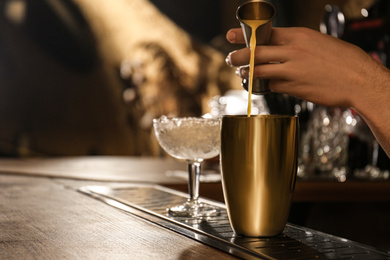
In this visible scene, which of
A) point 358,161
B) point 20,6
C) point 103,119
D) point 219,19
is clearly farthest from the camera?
point 219,19

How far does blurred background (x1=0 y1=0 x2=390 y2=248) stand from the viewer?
461 cm

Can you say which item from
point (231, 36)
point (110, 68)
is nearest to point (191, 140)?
point (231, 36)

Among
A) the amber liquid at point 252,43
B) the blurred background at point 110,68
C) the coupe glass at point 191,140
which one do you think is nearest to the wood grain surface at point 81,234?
the coupe glass at point 191,140

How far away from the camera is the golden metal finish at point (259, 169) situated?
676 mm

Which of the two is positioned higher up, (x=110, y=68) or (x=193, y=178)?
(x=110, y=68)

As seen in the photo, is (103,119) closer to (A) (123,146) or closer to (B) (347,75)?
(A) (123,146)

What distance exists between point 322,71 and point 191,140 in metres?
0.24

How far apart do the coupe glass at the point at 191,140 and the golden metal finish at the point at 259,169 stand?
0.20m

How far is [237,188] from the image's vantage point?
0.69m

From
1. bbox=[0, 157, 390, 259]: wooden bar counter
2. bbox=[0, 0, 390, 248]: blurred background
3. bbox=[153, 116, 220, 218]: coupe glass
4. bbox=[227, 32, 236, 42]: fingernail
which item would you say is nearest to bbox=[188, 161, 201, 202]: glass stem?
bbox=[153, 116, 220, 218]: coupe glass

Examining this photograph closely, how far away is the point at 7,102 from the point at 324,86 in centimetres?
413

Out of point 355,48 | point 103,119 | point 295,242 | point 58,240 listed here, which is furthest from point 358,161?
point 103,119

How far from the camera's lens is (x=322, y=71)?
2.77 ft

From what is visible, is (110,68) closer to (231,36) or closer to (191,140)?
(191,140)
